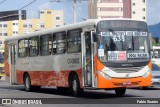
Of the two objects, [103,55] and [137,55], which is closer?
[103,55]

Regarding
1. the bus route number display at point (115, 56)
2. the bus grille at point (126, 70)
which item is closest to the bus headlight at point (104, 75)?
the bus grille at point (126, 70)

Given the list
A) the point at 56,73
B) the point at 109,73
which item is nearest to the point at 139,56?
the point at 109,73

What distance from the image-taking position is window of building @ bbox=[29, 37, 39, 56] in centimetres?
2500

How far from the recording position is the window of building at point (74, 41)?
67.7 feet

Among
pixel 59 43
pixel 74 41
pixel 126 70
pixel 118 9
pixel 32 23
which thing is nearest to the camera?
pixel 126 70

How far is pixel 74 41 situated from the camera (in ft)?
69.0

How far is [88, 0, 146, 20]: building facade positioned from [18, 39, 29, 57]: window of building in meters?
117

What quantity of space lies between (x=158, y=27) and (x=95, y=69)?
58583 mm

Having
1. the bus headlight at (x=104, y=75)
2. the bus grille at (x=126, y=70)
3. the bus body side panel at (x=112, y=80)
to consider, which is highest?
the bus grille at (x=126, y=70)

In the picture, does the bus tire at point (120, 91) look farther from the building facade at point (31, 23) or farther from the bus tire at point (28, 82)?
the building facade at point (31, 23)

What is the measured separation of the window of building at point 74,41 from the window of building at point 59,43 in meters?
0.49

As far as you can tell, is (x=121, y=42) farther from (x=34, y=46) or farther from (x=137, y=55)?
(x=34, y=46)

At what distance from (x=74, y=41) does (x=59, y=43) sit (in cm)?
148

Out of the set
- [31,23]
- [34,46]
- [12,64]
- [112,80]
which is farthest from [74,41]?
[31,23]
